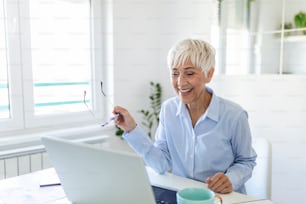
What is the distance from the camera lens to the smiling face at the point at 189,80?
4.38 ft

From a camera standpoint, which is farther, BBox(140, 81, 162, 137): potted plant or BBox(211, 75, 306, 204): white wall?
BBox(140, 81, 162, 137): potted plant

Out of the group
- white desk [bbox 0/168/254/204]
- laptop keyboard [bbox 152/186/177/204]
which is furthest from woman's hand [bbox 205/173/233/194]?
laptop keyboard [bbox 152/186/177/204]

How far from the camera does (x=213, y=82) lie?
2537mm

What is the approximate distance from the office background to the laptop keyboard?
1366 mm

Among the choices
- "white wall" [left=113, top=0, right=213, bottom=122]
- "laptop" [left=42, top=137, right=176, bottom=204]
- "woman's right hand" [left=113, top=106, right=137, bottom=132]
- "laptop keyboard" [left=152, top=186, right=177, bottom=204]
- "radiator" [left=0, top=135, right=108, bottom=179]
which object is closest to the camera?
"laptop" [left=42, top=137, right=176, bottom=204]

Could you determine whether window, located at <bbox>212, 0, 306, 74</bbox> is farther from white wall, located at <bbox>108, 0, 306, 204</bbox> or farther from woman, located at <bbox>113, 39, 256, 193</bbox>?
woman, located at <bbox>113, 39, 256, 193</bbox>

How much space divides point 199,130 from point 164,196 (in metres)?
0.35

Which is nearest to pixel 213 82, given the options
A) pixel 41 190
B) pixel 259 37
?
pixel 259 37

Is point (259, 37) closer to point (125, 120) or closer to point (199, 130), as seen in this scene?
point (199, 130)

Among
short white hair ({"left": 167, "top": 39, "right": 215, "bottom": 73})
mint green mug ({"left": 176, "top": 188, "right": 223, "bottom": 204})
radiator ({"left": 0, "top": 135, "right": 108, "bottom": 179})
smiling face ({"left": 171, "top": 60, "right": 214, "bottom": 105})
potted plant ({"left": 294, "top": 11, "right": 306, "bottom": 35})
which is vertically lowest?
radiator ({"left": 0, "top": 135, "right": 108, "bottom": 179})

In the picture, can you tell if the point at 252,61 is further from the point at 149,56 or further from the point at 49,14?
the point at 49,14

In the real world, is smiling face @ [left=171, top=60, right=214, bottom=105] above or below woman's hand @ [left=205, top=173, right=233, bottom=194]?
above

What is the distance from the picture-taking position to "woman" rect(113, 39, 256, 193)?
4.32 feet

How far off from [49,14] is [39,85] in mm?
543
